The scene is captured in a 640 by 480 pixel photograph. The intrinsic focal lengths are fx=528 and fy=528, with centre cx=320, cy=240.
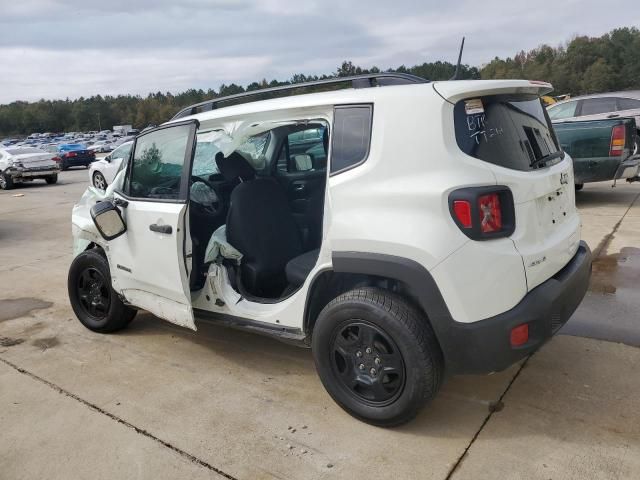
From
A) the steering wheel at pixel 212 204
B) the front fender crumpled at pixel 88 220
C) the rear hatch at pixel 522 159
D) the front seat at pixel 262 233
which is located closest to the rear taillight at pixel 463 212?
the rear hatch at pixel 522 159

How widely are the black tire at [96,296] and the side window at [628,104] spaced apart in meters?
11.1

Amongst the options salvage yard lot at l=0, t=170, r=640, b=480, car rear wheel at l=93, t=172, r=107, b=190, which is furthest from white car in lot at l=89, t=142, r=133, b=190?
salvage yard lot at l=0, t=170, r=640, b=480

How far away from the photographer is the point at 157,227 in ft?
11.5

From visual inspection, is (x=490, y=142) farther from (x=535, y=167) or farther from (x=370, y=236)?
(x=370, y=236)

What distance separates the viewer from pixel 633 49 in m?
A: 72.1

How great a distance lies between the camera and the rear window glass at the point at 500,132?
2.51 m

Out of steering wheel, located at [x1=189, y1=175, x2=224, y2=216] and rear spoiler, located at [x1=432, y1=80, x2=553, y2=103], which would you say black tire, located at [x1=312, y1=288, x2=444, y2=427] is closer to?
rear spoiler, located at [x1=432, y1=80, x2=553, y2=103]

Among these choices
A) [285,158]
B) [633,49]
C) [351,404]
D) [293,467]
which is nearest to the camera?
[293,467]

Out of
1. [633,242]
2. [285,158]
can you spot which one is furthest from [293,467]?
[633,242]

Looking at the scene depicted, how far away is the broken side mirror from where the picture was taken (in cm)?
378

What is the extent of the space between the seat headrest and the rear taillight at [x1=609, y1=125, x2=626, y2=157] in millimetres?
6143

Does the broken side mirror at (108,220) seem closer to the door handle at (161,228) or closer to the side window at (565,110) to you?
the door handle at (161,228)

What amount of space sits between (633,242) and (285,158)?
4228 mm

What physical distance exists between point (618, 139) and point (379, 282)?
262 inches
